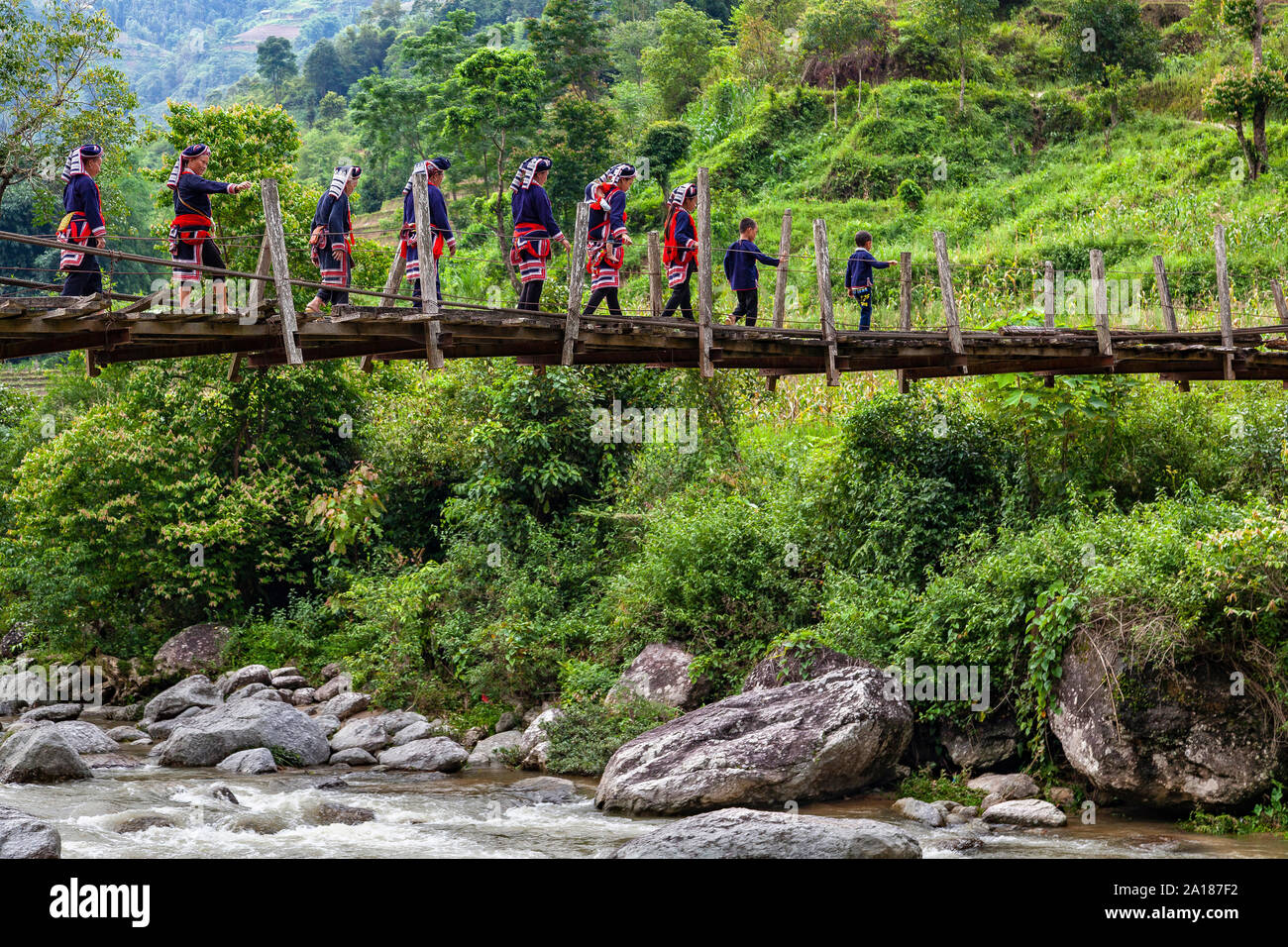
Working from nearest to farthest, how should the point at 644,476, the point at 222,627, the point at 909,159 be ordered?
the point at 644,476 → the point at 222,627 → the point at 909,159

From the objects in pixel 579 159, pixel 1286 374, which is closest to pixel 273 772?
pixel 1286 374

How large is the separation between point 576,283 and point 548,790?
15.3 ft

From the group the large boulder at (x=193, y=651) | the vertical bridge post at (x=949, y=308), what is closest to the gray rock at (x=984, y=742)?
the vertical bridge post at (x=949, y=308)

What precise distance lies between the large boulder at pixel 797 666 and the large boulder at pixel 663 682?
71 centimetres

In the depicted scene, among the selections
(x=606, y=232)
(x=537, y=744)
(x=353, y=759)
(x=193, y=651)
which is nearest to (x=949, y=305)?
(x=606, y=232)

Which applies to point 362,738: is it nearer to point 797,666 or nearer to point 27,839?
point 797,666

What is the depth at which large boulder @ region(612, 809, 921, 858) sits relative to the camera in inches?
335

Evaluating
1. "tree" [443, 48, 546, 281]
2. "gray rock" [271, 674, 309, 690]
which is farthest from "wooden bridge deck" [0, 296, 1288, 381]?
"tree" [443, 48, 546, 281]

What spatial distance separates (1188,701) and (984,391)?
195 inches

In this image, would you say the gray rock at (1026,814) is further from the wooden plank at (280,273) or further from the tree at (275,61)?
the tree at (275,61)

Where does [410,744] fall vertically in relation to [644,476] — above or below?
below

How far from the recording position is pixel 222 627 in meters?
17.6
